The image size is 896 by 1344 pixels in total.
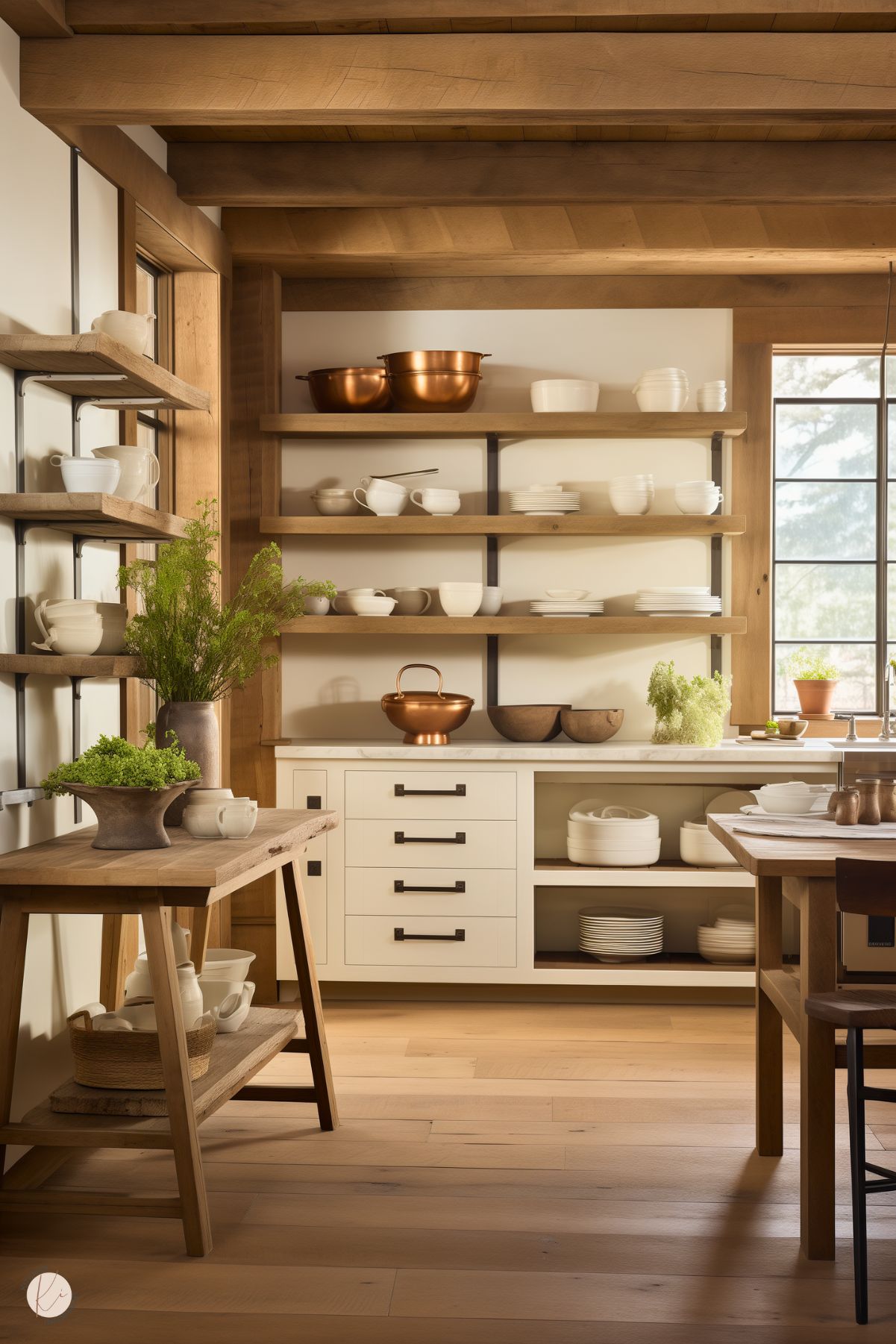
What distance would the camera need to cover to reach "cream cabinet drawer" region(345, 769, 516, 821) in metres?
4.67

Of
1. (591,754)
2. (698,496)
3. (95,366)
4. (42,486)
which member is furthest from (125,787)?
(698,496)

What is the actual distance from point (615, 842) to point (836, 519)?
1.68 metres

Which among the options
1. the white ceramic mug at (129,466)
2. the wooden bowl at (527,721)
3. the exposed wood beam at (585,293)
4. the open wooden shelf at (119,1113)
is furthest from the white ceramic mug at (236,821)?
the exposed wood beam at (585,293)

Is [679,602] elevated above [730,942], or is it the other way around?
[679,602]

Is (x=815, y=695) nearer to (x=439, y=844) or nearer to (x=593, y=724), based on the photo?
(x=593, y=724)

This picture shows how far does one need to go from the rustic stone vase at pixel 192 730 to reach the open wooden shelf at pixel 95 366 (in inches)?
32.5

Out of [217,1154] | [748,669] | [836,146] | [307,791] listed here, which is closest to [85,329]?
[307,791]

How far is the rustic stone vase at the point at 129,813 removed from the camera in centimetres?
278

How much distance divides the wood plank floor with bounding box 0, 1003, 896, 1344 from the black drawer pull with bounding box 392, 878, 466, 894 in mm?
715

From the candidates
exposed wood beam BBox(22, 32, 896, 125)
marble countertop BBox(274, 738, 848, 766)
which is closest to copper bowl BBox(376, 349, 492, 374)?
marble countertop BBox(274, 738, 848, 766)

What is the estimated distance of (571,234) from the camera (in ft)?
15.4

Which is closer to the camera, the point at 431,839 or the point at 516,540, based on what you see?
the point at 431,839

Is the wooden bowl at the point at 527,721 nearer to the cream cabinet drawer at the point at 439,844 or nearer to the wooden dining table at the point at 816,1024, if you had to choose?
the cream cabinet drawer at the point at 439,844

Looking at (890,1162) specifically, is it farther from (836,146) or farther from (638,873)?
(836,146)
